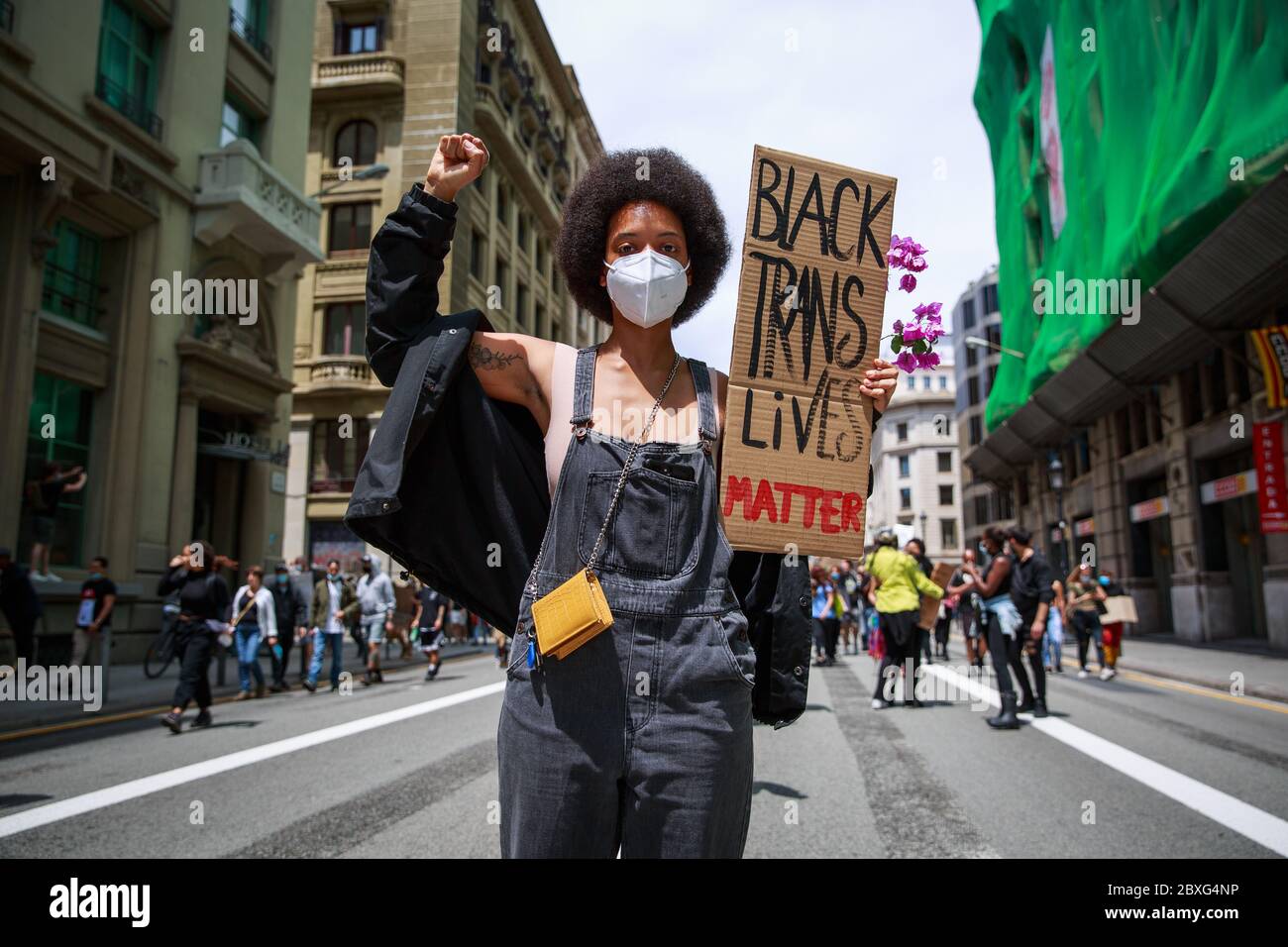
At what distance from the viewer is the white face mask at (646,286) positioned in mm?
2141

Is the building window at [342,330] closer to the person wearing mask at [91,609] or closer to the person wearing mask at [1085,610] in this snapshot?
the person wearing mask at [91,609]

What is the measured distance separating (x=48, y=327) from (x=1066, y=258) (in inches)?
933

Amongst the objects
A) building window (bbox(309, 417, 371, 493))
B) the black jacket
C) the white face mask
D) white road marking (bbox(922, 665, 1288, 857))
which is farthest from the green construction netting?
building window (bbox(309, 417, 371, 493))

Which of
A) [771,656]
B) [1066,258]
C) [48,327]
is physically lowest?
[771,656]

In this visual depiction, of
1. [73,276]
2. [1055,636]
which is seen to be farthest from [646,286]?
[73,276]

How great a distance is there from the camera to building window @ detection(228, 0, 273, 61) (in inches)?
806

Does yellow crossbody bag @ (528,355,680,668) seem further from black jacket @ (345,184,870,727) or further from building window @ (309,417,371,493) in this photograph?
building window @ (309,417,371,493)

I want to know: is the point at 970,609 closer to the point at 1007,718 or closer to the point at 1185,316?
the point at 1185,316

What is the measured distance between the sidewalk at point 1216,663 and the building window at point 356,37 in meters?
29.7

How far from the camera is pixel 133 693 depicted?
38.8ft

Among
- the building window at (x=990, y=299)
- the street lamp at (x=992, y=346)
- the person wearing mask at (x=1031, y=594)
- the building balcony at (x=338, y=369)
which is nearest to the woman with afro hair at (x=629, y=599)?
the person wearing mask at (x=1031, y=594)
